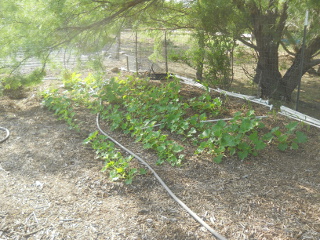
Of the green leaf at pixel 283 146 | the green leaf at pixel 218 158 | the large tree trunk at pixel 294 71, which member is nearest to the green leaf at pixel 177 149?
the green leaf at pixel 218 158

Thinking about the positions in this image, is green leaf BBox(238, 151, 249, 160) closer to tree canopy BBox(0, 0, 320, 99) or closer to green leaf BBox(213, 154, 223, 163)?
green leaf BBox(213, 154, 223, 163)

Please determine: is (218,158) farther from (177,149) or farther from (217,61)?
(217,61)

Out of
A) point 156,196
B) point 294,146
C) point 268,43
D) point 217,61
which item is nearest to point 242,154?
point 294,146

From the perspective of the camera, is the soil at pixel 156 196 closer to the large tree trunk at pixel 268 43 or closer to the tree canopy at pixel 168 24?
the tree canopy at pixel 168 24

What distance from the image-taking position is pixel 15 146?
3697 mm

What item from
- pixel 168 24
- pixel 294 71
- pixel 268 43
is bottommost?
pixel 294 71

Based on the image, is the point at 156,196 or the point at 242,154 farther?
the point at 242,154

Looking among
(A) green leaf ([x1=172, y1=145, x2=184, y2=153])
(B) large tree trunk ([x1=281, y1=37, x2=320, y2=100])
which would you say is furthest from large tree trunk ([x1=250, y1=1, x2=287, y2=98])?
(A) green leaf ([x1=172, y1=145, x2=184, y2=153])

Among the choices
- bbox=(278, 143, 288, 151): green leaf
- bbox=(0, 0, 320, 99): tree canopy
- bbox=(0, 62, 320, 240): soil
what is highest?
bbox=(0, 0, 320, 99): tree canopy

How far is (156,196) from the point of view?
2582 millimetres

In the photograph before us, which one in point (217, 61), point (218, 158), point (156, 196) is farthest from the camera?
point (217, 61)

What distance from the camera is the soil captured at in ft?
7.18

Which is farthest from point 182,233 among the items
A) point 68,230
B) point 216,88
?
point 216,88

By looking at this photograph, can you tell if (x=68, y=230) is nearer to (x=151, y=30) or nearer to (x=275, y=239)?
(x=275, y=239)
